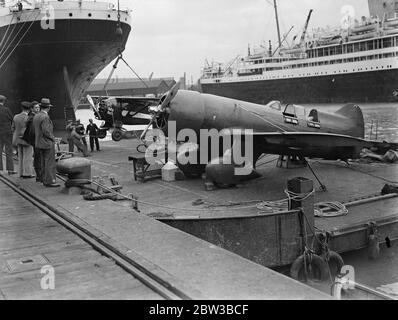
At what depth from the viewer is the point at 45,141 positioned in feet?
26.3

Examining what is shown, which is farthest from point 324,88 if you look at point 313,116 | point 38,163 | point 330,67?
point 38,163

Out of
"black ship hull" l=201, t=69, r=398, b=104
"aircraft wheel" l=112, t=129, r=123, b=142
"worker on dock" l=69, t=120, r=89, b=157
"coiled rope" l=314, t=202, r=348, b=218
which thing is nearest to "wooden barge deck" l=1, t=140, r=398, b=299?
"coiled rope" l=314, t=202, r=348, b=218

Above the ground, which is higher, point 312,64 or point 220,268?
point 312,64

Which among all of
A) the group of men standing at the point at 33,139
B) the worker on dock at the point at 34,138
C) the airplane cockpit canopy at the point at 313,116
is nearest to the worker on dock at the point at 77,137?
the group of men standing at the point at 33,139

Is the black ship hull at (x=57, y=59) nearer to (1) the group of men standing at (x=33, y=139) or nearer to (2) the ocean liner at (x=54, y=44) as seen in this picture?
(2) the ocean liner at (x=54, y=44)

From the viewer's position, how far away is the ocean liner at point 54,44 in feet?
84.9

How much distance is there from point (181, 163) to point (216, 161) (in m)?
1.50

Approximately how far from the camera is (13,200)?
24.7ft

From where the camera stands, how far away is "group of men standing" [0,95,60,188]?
8000 millimetres

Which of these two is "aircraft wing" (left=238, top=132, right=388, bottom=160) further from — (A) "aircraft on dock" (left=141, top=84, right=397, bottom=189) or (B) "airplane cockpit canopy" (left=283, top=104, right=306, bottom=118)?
(B) "airplane cockpit canopy" (left=283, top=104, right=306, bottom=118)

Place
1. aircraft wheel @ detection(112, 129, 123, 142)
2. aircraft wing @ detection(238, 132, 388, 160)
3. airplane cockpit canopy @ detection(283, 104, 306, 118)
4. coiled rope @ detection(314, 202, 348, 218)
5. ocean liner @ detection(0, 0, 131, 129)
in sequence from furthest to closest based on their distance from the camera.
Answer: ocean liner @ detection(0, 0, 131, 129) < aircraft wheel @ detection(112, 129, 123, 142) < airplane cockpit canopy @ detection(283, 104, 306, 118) < aircraft wing @ detection(238, 132, 388, 160) < coiled rope @ detection(314, 202, 348, 218)

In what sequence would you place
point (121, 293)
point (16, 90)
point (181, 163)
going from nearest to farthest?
point (121, 293), point (181, 163), point (16, 90)
